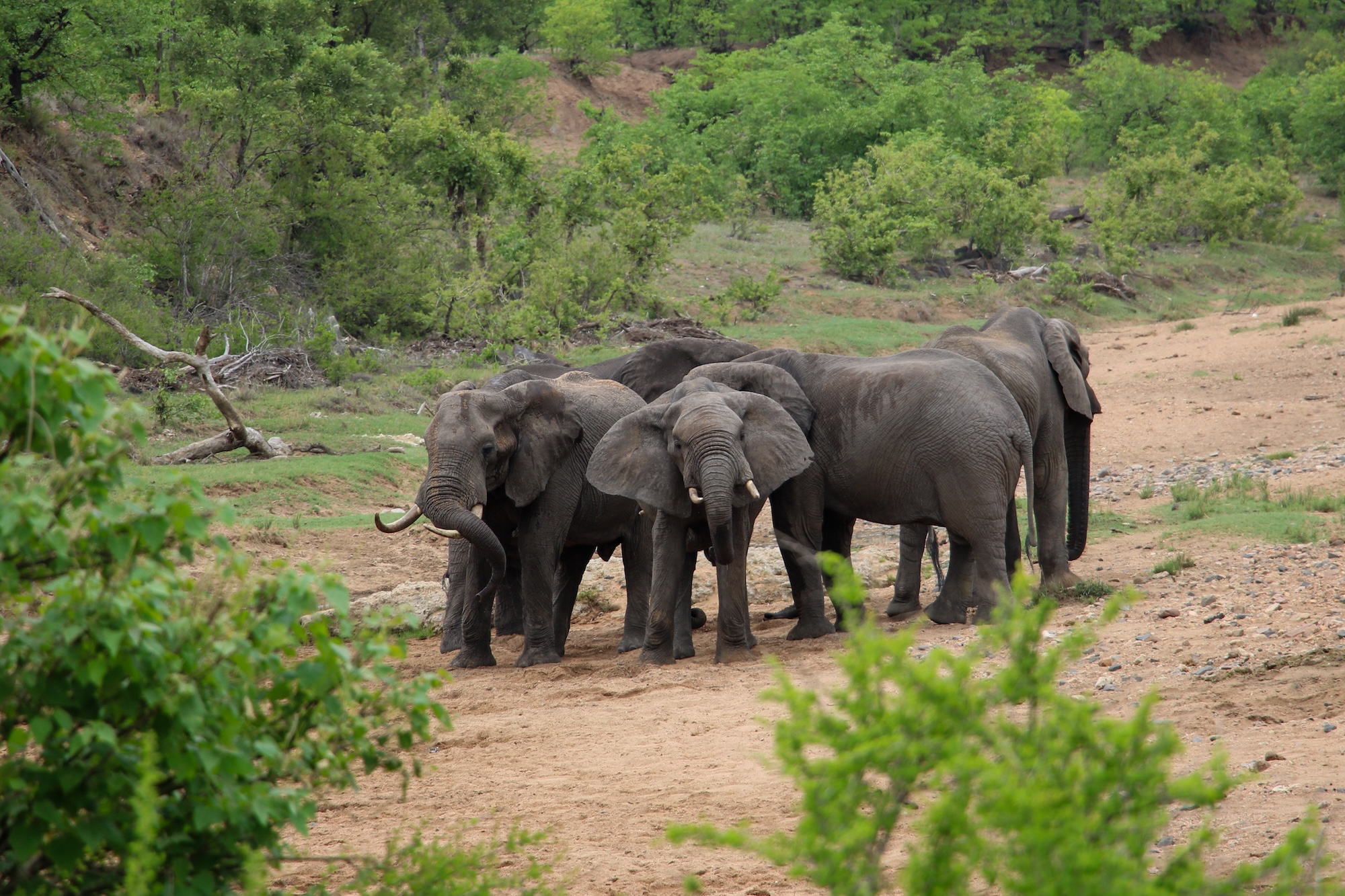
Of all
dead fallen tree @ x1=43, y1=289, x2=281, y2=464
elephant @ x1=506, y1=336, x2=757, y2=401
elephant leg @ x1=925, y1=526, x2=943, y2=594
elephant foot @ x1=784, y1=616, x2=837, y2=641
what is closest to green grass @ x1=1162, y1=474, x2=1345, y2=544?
elephant leg @ x1=925, y1=526, x2=943, y2=594

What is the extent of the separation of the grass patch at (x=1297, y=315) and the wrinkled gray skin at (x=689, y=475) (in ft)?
61.7

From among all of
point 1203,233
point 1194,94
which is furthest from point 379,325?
point 1194,94

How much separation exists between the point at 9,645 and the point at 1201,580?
309 inches

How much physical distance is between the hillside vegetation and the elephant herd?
17.1ft

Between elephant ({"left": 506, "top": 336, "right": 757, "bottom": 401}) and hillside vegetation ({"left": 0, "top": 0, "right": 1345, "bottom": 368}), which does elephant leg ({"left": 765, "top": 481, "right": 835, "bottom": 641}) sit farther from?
hillside vegetation ({"left": 0, "top": 0, "right": 1345, "bottom": 368})

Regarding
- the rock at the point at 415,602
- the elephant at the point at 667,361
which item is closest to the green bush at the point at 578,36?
the elephant at the point at 667,361

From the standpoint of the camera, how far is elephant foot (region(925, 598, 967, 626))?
955 centimetres

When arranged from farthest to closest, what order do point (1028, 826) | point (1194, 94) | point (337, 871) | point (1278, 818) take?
1. point (1194, 94)
2. point (337, 871)
3. point (1278, 818)
4. point (1028, 826)

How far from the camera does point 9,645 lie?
10.2ft

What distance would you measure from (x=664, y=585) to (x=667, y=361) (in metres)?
2.88

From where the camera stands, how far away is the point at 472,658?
9.23m

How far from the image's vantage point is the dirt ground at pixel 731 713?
5242 millimetres

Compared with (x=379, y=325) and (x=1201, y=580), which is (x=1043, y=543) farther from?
(x=379, y=325)

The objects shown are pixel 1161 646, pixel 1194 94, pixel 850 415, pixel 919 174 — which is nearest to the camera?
pixel 1161 646
